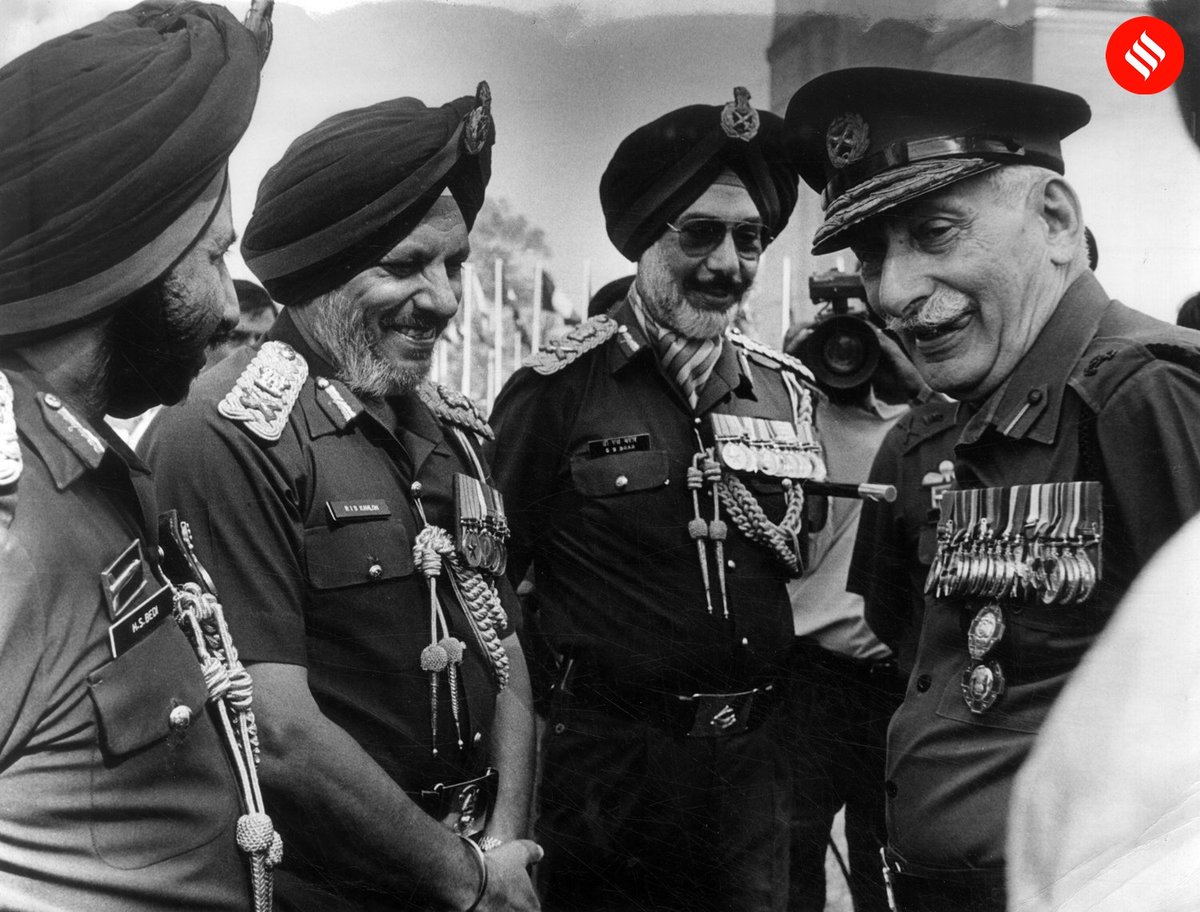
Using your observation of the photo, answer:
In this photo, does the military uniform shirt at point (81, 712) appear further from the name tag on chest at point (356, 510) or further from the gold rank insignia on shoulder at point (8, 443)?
the name tag on chest at point (356, 510)

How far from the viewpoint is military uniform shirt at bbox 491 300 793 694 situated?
2.08m

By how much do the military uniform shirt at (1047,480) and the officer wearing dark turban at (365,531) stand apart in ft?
2.22

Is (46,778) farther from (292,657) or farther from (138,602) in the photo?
(292,657)

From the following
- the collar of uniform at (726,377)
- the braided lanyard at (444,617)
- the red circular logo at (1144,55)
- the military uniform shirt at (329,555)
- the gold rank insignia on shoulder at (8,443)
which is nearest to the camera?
the gold rank insignia on shoulder at (8,443)

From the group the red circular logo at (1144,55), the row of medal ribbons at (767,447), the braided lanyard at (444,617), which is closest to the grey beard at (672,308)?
the row of medal ribbons at (767,447)

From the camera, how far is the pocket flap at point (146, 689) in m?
1.35

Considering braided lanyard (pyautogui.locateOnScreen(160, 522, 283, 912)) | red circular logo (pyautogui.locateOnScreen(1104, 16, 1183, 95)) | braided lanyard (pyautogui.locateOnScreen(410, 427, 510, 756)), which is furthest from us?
red circular logo (pyautogui.locateOnScreen(1104, 16, 1183, 95))

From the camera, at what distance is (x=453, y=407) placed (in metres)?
1.92

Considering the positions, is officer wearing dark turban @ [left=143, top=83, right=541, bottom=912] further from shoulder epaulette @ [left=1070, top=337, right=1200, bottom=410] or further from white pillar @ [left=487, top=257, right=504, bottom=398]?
shoulder epaulette @ [left=1070, top=337, right=1200, bottom=410]

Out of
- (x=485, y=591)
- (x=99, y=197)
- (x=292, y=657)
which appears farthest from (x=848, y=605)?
(x=99, y=197)

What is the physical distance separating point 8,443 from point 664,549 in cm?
118

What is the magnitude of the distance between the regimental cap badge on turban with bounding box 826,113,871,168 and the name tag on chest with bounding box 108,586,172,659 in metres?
1.30

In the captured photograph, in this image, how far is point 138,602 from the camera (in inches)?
55.8

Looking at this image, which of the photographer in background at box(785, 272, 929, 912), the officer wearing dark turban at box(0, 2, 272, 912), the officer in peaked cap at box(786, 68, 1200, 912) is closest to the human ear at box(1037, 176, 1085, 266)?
the officer in peaked cap at box(786, 68, 1200, 912)
